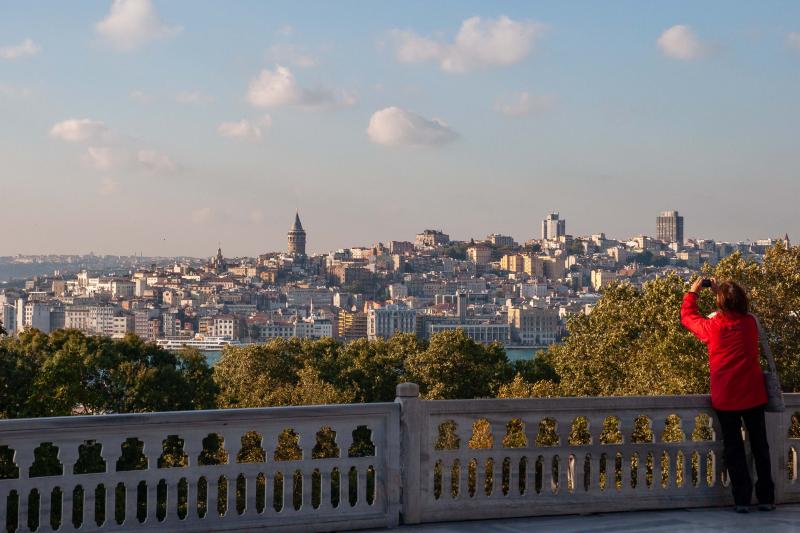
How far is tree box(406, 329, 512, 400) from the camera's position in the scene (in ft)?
154

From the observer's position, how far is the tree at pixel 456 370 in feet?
154

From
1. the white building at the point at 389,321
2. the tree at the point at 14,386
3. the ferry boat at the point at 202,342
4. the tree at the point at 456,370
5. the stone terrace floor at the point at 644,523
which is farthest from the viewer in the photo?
the white building at the point at 389,321

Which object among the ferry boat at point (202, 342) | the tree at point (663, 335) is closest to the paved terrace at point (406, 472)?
the tree at point (663, 335)

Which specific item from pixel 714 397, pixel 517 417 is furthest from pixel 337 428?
pixel 714 397

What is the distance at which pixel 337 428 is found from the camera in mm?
5918

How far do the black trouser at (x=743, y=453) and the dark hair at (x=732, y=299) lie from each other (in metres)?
0.58

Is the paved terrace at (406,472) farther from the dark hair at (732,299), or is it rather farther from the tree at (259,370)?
the tree at (259,370)

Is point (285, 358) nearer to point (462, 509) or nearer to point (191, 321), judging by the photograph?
point (462, 509)

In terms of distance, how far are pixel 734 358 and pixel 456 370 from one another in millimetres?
41407

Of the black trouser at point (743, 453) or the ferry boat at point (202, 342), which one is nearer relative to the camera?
the black trouser at point (743, 453)

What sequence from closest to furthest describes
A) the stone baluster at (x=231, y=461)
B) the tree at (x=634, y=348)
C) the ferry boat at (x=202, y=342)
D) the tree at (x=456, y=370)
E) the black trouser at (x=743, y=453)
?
the stone baluster at (x=231, y=461) → the black trouser at (x=743, y=453) → the tree at (x=634, y=348) → the tree at (x=456, y=370) → the ferry boat at (x=202, y=342)

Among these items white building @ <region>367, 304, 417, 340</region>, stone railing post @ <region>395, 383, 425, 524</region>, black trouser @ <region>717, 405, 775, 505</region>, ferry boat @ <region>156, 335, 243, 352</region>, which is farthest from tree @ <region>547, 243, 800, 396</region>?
white building @ <region>367, 304, 417, 340</region>

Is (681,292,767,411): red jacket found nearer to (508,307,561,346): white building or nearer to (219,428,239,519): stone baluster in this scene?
(219,428,239,519): stone baluster

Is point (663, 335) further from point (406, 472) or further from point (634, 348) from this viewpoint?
point (406, 472)
